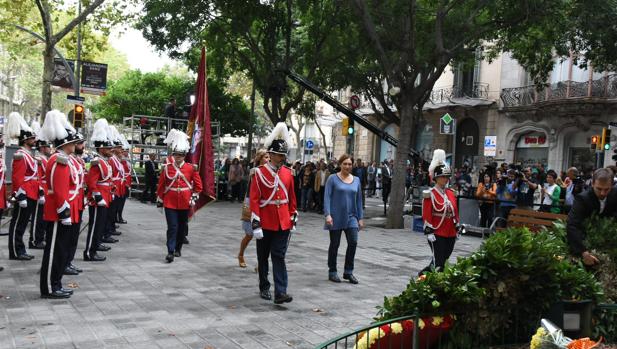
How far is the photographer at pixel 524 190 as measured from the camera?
1526cm

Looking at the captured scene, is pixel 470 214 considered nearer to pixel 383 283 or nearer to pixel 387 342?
pixel 383 283

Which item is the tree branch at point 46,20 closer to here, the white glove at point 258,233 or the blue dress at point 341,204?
the blue dress at point 341,204

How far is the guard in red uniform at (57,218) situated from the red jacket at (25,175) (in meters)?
2.71

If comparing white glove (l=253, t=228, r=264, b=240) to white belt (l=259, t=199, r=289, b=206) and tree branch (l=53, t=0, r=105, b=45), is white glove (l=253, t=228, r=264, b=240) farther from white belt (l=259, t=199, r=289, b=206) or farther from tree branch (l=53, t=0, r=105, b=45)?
tree branch (l=53, t=0, r=105, b=45)

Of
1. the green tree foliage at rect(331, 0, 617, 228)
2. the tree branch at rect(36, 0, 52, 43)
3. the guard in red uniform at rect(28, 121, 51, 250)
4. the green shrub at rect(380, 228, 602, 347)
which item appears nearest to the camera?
the green shrub at rect(380, 228, 602, 347)

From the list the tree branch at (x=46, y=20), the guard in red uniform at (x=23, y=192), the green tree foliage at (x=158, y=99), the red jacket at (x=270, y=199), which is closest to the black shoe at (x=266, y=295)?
the red jacket at (x=270, y=199)

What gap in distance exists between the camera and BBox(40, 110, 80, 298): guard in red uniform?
717 centimetres

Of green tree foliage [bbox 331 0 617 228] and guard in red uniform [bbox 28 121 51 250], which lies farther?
green tree foliage [bbox 331 0 617 228]

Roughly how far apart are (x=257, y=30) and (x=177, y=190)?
1528cm

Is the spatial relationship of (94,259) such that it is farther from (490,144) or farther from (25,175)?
(490,144)

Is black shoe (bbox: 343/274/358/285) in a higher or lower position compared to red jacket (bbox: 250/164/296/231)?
lower

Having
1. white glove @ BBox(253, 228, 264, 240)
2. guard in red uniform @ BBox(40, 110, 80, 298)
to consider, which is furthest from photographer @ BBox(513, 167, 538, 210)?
guard in red uniform @ BBox(40, 110, 80, 298)

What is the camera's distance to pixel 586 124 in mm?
28875

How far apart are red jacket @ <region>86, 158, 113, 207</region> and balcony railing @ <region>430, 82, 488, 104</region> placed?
2712 centimetres
